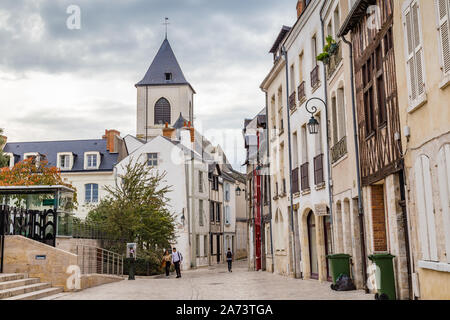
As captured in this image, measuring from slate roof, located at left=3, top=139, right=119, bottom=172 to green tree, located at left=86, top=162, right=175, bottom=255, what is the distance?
16.6 meters

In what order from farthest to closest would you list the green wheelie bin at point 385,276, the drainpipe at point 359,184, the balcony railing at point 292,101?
the balcony railing at point 292,101 → the drainpipe at point 359,184 → the green wheelie bin at point 385,276

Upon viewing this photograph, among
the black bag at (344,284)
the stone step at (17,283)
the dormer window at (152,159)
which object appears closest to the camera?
the stone step at (17,283)

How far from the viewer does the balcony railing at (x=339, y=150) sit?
14793 millimetres

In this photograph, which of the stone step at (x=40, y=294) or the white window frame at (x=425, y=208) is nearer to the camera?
the white window frame at (x=425, y=208)

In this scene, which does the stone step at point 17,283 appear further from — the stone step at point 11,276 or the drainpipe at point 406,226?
the drainpipe at point 406,226

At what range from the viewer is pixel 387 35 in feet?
35.9

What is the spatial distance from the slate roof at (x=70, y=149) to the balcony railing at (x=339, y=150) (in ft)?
97.0

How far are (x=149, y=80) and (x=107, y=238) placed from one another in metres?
43.5

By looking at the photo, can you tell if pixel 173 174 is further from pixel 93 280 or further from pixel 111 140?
pixel 93 280

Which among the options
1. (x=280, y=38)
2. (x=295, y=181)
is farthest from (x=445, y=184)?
(x=280, y=38)

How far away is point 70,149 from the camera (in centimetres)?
4609

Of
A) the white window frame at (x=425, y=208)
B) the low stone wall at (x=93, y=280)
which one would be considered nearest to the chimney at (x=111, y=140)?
the low stone wall at (x=93, y=280)

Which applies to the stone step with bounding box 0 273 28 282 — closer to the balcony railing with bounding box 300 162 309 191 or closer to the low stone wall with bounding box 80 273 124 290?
the low stone wall with bounding box 80 273 124 290
